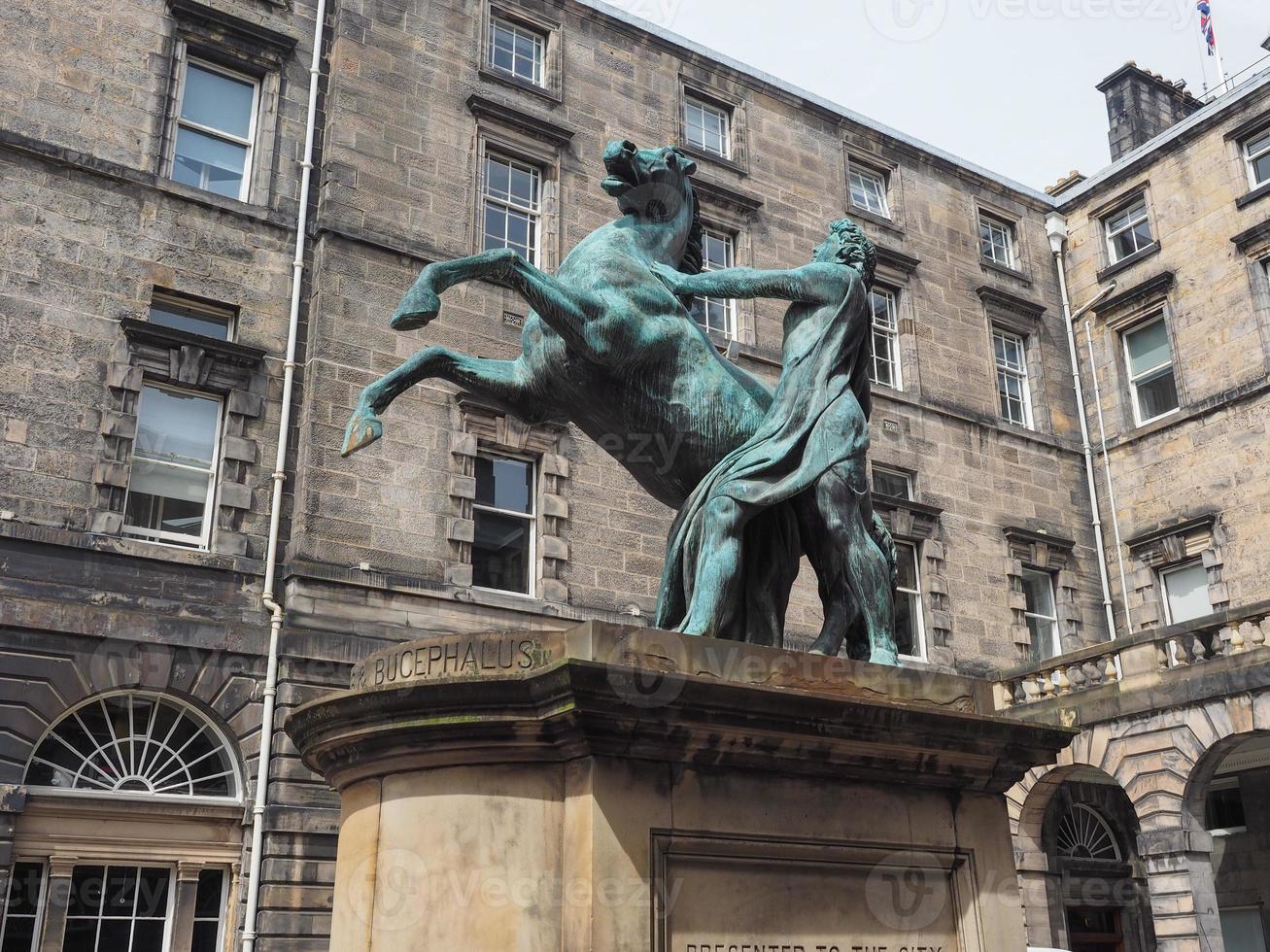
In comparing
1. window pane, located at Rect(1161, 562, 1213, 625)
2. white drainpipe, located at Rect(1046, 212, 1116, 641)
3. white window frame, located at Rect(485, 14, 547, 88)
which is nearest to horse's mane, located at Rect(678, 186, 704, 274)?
white window frame, located at Rect(485, 14, 547, 88)

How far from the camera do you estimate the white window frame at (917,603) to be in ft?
71.2

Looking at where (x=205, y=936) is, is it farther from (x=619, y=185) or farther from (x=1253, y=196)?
(x=1253, y=196)

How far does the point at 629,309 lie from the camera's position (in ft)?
19.3

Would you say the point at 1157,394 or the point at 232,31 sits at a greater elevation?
the point at 232,31

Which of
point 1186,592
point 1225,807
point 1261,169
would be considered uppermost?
point 1261,169

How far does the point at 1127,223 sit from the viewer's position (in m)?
26.5

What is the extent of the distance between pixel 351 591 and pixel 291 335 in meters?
3.61

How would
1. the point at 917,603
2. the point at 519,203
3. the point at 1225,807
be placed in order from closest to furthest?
the point at 519,203 → the point at 917,603 → the point at 1225,807

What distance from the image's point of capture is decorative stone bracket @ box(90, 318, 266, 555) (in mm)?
15055

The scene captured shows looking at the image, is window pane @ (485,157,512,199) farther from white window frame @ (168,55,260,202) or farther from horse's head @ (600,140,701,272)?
horse's head @ (600,140,701,272)

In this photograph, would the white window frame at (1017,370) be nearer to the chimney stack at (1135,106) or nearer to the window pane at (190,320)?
the chimney stack at (1135,106)

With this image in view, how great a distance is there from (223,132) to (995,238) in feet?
54.6

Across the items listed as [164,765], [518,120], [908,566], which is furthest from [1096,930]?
[518,120]

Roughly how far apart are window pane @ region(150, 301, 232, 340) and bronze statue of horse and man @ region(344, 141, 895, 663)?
1139cm
